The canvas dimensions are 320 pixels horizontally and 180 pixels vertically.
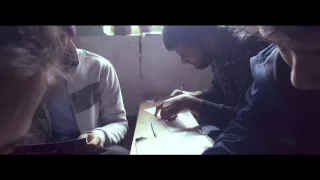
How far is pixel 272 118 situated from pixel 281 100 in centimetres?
7

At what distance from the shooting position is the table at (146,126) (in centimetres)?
112

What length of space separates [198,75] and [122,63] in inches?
10.4

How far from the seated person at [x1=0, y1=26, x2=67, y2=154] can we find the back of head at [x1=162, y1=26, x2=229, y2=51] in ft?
1.14

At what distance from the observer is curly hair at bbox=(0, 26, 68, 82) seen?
3.48 ft

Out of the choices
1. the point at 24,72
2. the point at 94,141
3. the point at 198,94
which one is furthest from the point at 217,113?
the point at 24,72

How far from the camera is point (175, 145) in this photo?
1111 millimetres

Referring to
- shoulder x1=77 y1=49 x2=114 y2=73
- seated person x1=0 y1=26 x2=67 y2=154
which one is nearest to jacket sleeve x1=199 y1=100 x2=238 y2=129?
shoulder x1=77 y1=49 x2=114 y2=73

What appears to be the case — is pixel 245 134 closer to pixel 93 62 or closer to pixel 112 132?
pixel 112 132
